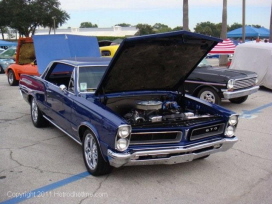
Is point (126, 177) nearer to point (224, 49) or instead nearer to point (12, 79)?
point (12, 79)

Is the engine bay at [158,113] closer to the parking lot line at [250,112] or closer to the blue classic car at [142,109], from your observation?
the blue classic car at [142,109]

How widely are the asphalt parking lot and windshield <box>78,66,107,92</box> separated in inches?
41.8

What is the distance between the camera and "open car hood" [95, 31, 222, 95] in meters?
4.07

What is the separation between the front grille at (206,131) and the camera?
158 inches

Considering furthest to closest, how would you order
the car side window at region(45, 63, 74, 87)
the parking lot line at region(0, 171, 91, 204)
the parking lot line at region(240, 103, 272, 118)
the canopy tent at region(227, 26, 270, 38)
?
the canopy tent at region(227, 26, 270, 38), the parking lot line at region(240, 103, 272, 118), the car side window at region(45, 63, 74, 87), the parking lot line at region(0, 171, 91, 204)

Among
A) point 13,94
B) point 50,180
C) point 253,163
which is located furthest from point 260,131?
point 13,94

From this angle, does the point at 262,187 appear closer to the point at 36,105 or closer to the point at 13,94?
the point at 36,105

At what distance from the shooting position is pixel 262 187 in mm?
3939

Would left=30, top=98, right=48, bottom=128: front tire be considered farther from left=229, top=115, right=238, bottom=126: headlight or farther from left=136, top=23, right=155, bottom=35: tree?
left=136, top=23, right=155, bottom=35: tree

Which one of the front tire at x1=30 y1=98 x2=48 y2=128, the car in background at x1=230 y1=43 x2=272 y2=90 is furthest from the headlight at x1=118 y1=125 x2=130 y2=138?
the car in background at x1=230 y1=43 x2=272 y2=90

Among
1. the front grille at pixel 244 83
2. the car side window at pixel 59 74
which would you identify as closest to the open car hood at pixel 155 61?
the car side window at pixel 59 74

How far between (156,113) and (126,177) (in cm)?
100

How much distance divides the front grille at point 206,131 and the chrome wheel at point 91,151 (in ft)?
4.08

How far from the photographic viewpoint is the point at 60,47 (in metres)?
10.6
